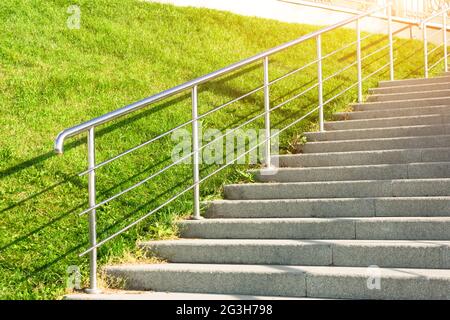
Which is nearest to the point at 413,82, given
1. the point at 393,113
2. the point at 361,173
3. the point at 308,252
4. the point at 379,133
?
the point at 393,113

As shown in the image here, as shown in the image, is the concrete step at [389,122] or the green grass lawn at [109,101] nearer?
the green grass lawn at [109,101]

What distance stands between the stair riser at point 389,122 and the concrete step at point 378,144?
665mm

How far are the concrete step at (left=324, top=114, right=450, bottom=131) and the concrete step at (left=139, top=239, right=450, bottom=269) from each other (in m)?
2.93

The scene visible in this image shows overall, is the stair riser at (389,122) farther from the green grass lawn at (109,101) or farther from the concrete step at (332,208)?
the concrete step at (332,208)

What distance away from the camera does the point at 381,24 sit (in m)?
13.1

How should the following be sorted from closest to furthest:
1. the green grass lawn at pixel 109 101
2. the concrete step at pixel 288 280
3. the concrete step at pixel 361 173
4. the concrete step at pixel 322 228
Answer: the concrete step at pixel 288 280, the concrete step at pixel 322 228, the green grass lawn at pixel 109 101, the concrete step at pixel 361 173

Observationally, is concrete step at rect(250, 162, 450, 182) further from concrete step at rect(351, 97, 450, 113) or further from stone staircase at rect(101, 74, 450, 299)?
concrete step at rect(351, 97, 450, 113)

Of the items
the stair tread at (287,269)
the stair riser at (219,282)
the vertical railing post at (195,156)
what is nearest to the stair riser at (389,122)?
the vertical railing post at (195,156)

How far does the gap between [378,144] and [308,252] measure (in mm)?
2474

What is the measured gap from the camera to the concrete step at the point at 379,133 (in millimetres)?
7066

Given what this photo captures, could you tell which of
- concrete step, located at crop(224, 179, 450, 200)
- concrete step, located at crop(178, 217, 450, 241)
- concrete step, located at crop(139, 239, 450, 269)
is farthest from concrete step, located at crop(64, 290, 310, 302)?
concrete step, located at crop(224, 179, 450, 200)

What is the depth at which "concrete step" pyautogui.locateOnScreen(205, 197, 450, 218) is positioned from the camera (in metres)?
5.29

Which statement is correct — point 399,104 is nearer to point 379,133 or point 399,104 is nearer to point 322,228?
point 379,133

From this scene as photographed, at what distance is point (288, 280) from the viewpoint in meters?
4.52
